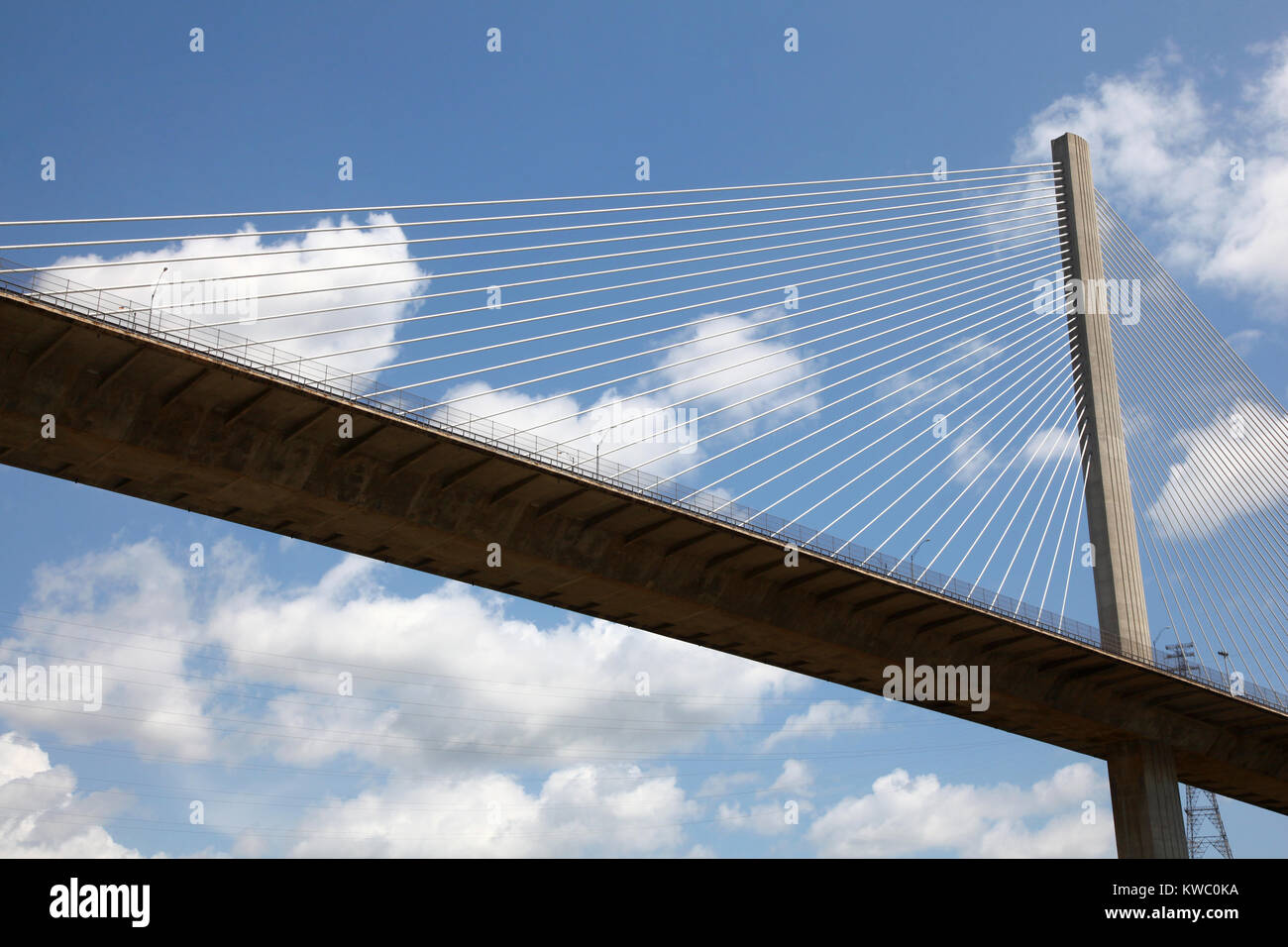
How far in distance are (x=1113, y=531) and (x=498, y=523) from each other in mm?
22325

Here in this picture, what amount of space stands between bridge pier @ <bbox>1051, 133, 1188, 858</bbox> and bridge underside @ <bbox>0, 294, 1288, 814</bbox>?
1.24 m

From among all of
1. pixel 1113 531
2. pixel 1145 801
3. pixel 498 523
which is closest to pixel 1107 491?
pixel 1113 531

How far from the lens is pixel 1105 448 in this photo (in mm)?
43844

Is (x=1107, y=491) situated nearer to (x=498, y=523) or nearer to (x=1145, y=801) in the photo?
(x=1145, y=801)

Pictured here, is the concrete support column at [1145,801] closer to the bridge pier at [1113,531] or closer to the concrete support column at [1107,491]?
the bridge pier at [1113,531]

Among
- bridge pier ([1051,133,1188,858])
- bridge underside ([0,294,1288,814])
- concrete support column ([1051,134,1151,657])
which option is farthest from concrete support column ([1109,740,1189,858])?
concrete support column ([1051,134,1151,657])

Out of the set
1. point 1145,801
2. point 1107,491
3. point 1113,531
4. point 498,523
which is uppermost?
point 1107,491

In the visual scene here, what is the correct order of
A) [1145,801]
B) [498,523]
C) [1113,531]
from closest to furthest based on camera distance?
[498,523], [1113,531], [1145,801]

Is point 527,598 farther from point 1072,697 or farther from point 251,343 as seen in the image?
point 1072,697

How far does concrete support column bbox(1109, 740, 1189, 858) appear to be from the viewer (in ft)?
145

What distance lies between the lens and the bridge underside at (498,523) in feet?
87.8

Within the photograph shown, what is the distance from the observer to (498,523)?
107 feet
